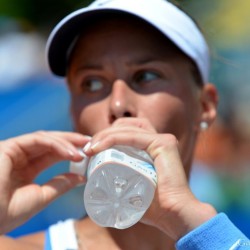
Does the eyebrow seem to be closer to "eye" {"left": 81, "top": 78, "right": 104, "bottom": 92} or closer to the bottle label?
"eye" {"left": 81, "top": 78, "right": 104, "bottom": 92}

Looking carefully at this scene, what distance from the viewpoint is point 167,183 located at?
123cm

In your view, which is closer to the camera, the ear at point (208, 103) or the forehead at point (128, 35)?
the forehead at point (128, 35)

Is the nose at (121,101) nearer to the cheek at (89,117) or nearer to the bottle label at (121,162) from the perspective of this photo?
the cheek at (89,117)

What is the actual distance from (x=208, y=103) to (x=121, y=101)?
0.44 m

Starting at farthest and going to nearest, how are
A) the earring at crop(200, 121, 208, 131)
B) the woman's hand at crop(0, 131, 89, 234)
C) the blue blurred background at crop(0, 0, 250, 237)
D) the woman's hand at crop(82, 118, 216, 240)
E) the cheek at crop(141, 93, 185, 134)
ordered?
the blue blurred background at crop(0, 0, 250, 237), the earring at crop(200, 121, 208, 131), the cheek at crop(141, 93, 185, 134), the woman's hand at crop(0, 131, 89, 234), the woman's hand at crop(82, 118, 216, 240)

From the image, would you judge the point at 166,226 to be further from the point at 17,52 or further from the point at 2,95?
the point at 17,52

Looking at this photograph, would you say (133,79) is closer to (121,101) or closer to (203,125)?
(121,101)

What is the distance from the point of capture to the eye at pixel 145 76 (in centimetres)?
157

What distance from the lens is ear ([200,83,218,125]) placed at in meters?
1.78

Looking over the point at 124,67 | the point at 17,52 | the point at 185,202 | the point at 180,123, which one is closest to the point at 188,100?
the point at 180,123

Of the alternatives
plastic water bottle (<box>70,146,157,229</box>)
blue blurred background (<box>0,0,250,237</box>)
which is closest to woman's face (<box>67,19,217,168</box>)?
plastic water bottle (<box>70,146,157,229</box>)

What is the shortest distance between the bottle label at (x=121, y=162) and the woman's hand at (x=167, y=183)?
4cm

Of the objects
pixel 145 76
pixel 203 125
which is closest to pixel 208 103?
pixel 203 125

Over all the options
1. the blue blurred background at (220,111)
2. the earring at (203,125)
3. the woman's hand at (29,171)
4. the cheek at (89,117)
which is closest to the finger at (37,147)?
the woman's hand at (29,171)
